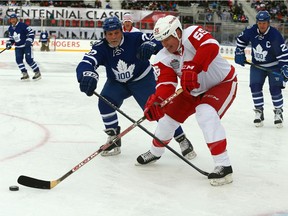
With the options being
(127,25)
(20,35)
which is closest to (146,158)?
(127,25)

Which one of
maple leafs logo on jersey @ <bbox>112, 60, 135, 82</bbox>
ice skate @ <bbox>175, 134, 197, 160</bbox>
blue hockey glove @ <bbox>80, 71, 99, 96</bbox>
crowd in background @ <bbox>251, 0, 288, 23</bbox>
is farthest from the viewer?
crowd in background @ <bbox>251, 0, 288, 23</bbox>

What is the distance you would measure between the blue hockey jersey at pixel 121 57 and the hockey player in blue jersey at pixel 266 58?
1817 millimetres

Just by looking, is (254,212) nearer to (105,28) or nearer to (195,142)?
(105,28)

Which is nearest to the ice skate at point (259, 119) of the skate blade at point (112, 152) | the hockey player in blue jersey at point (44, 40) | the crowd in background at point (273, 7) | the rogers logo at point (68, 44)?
the skate blade at point (112, 152)

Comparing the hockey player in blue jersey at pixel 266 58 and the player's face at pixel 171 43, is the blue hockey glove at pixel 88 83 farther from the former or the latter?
the hockey player in blue jersey at pixel 266 58

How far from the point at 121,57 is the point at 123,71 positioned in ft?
0.35

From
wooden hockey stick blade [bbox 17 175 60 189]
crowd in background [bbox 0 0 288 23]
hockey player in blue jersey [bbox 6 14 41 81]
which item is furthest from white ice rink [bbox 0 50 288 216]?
crowd in background [bbox 0 0 288 23]

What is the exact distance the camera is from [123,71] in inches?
146

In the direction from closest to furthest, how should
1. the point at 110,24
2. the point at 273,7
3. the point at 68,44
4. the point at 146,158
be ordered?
the point at 110,24 → the point at 146,158 → the point at 68,44 → the point at 273,7

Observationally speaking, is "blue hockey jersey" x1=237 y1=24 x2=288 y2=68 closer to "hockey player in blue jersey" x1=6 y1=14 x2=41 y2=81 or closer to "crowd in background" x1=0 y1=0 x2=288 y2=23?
"hockey player in blue jersey" x1=6 y1=14 x2=41 y2=81

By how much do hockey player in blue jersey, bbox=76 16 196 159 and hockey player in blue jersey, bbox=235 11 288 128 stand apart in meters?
1.69

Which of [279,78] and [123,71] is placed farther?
[279,78]

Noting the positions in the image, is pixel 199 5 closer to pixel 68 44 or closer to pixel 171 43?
pixel 68 44

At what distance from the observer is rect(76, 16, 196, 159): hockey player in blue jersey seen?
3.46 meters
